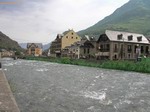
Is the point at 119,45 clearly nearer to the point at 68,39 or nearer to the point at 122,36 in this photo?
the point at 122,36

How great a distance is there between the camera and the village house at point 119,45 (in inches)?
3568

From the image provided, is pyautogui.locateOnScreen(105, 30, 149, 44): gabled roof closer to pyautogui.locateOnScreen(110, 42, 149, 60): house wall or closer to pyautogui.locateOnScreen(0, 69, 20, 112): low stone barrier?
pyautogui.locateOnScreen(110, 42, 149, 60): house wall

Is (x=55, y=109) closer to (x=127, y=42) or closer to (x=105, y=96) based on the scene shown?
(x=105, y=96)

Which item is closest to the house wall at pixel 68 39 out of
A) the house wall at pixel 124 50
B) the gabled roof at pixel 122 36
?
the gabled roof at pixel 122 36

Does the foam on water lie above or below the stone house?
below

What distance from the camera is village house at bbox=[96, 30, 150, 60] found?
297ft

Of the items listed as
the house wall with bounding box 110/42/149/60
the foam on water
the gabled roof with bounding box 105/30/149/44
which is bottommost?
the foam on water

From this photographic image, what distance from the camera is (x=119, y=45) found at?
302 feet

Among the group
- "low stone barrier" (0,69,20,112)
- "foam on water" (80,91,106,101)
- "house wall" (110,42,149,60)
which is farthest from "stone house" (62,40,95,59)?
"low stone barrier" (0,69,20,112)

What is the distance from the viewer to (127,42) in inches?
3659

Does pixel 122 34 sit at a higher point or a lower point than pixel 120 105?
higher

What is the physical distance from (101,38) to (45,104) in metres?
75.0

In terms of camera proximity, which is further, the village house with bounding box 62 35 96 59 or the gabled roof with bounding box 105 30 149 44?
the village house with bounding box 62 35 96 59

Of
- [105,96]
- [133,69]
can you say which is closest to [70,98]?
[105,96]
